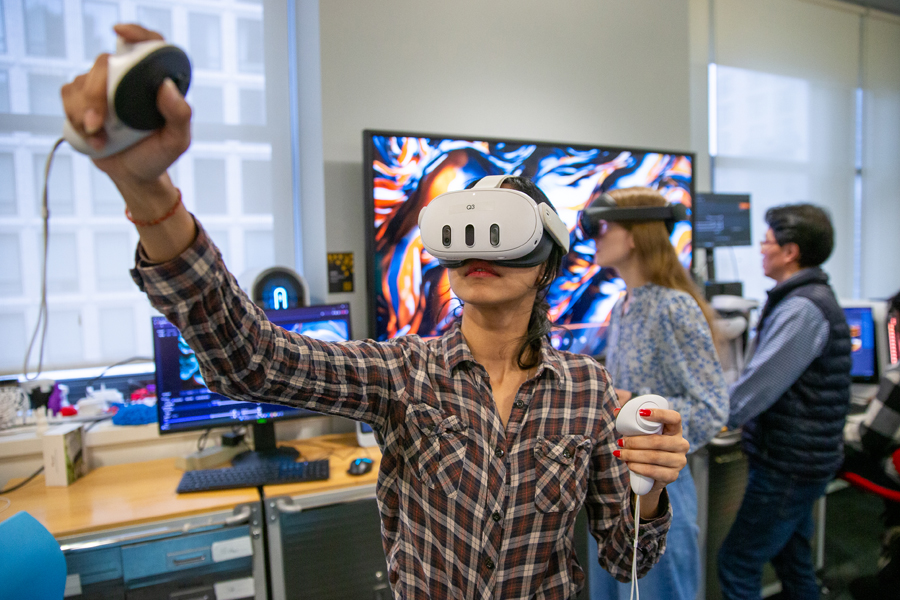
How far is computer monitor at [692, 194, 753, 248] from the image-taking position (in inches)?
118

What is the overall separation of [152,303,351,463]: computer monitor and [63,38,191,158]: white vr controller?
4.87 ft

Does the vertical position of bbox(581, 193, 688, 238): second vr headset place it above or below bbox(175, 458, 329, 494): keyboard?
above

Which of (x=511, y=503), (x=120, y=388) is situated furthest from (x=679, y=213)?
(x=120, y=388)

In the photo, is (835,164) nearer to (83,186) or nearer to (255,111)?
(255,111)

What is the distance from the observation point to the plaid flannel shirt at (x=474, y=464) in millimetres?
886

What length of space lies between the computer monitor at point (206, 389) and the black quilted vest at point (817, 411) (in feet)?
5.39

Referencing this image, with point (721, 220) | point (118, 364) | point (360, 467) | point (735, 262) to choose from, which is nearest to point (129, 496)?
point (360, 467)

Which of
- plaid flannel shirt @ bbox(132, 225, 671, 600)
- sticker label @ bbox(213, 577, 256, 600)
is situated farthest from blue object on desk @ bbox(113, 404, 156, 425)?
plaid flannel shirt @ bbox(132, 225, 671, 600)

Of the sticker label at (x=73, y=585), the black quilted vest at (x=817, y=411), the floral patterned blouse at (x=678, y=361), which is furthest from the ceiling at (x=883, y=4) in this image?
the sticker label at (x=73, y=585)

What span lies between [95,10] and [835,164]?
5468mm

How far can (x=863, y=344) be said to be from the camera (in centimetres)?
314

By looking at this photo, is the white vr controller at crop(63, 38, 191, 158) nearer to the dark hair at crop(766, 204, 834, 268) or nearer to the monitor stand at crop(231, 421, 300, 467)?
the monitor stand at crop(231, 421, 300, 467)

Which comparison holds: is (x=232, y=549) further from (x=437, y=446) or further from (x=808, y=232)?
(x=808, y=232)

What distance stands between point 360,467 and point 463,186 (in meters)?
1.15
